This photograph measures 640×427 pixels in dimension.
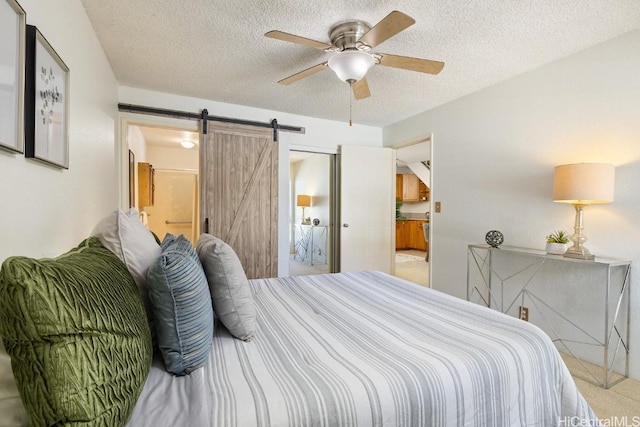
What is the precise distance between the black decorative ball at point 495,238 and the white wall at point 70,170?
2.97m

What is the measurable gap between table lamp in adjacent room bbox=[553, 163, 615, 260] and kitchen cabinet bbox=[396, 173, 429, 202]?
6.42 meters

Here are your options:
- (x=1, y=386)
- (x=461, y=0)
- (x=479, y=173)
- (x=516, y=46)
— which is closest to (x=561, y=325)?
(x=479, y=173)

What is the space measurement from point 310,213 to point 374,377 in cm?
557

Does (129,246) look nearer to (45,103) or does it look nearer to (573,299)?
(45,103)

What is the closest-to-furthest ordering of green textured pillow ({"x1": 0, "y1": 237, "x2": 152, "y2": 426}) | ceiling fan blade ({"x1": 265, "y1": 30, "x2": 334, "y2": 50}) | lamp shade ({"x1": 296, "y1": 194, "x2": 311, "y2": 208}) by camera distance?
green textured pillow ({"x1": 0, "y1": 237, "x2": 152, "y2": 426}), ceiling fan blade ({"x1": 265, "y1": 30, "x2": 334, "y2": 50}), lamp shade ({"x1": 296, "y1": 194, "x2": 311, "y2": 208})

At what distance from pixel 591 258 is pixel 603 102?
3.67 ft

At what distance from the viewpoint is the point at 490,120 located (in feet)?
9.56

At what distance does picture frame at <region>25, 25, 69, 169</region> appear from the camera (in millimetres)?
1082

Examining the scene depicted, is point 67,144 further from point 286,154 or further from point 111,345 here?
point 286,154

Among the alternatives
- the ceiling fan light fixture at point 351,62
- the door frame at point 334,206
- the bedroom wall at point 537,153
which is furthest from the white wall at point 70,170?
the bedroom wall at point 537,153

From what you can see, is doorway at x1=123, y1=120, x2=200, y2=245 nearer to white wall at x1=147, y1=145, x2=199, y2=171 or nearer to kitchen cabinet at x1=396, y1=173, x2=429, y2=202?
white wall at x1=147, y1=145, x2=199, y2=171

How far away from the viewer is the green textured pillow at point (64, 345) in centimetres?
56

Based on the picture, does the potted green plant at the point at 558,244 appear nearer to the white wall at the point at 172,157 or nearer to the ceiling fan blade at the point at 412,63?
the ceiling fan blade at the point at 412,63

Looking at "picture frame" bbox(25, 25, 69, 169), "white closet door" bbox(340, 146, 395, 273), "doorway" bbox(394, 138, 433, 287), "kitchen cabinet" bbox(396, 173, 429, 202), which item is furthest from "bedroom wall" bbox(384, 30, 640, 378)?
"kitchen cabinet" bbox(396, 173, 429, 202)
